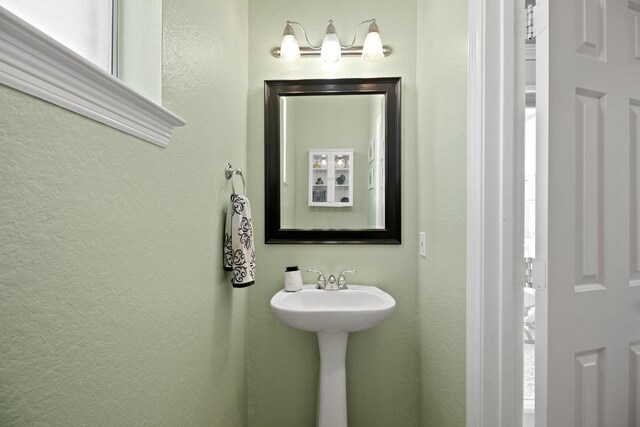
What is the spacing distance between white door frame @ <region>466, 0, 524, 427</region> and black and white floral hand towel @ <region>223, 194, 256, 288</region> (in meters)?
0.85

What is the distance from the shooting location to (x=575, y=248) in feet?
3.01

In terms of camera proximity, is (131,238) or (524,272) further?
(524,272)

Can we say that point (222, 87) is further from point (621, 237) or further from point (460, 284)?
point (621, 237)

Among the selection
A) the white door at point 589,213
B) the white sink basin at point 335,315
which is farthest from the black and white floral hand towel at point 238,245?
the white door at point 589,213

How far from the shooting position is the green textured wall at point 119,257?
447mm

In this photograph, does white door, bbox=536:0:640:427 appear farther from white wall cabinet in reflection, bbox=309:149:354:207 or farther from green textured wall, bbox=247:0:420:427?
white wall cabinet in reflection, bbox=309:149:354:207

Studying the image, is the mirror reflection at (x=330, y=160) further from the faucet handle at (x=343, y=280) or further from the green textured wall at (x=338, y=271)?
the faucet handle at (x=343, y=280)

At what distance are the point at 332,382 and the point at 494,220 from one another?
1064mm

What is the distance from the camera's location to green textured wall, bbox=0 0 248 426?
0.45 metres

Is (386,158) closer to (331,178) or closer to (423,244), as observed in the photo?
(331,178)

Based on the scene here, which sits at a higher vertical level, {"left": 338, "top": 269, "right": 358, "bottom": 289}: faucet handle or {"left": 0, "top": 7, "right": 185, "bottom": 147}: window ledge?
{"left": 0, "top": 7, "right": 185, "bottom": 147}: window ledge

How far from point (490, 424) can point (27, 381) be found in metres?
1.16

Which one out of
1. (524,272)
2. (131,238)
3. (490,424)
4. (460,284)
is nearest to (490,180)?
(524,272)

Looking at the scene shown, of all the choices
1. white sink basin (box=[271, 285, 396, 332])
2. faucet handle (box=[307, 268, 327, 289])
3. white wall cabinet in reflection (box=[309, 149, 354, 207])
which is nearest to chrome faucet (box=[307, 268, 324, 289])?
faucet handle (box=[307, 268, 327, 289])
